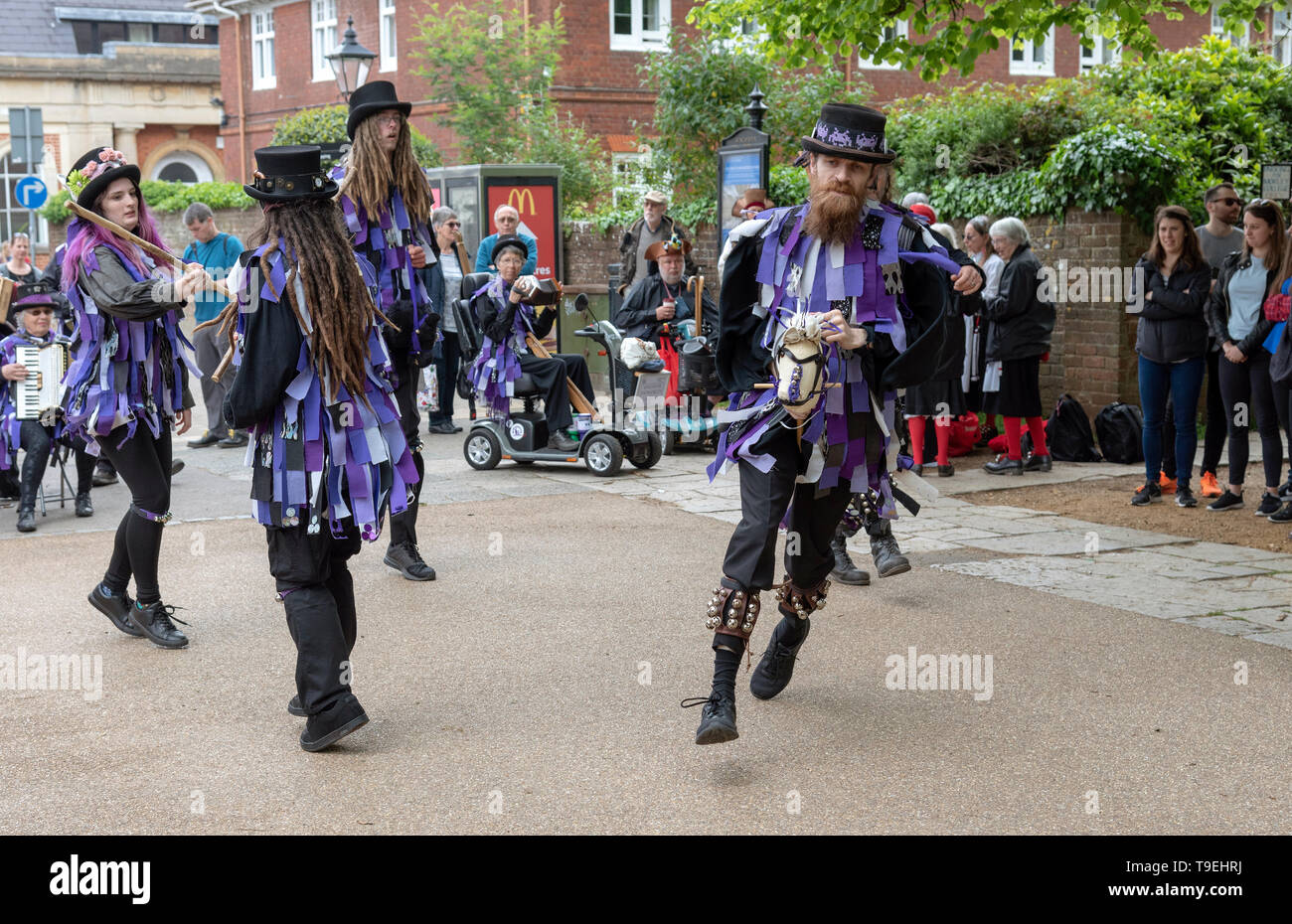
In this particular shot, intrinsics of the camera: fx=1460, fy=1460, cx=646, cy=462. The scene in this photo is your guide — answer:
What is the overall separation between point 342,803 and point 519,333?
694 centimetres

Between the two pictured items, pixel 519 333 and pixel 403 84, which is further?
pixel 403 84

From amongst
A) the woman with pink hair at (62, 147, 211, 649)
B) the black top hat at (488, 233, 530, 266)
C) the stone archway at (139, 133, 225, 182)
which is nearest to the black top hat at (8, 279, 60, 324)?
the black top hat at (488, 233, 530, 266)

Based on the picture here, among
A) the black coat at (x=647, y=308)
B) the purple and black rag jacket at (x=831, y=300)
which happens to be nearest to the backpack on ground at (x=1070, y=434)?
the black coat at (x=647, y=308)

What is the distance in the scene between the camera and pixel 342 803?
4367 millimetres

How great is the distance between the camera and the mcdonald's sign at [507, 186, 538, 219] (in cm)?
1669

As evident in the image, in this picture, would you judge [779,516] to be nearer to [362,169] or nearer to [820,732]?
[820,732]

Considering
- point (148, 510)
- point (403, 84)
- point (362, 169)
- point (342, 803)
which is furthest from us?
point (403, 84)

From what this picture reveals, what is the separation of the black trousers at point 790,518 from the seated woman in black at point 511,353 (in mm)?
5814

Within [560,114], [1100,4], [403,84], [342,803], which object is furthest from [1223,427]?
[403,84]

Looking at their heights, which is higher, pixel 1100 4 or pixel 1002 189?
pixel 1100 4

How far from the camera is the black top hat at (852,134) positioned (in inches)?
188

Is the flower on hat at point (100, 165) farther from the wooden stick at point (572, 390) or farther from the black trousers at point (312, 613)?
the wooden stick at point (572, 390)

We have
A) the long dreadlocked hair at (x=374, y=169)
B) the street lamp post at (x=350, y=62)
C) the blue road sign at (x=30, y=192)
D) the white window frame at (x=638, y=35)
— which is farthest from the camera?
the white window frame at (x=638, y=35)

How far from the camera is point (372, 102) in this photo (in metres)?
6.80
